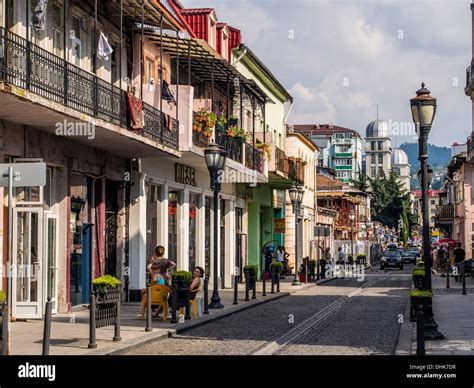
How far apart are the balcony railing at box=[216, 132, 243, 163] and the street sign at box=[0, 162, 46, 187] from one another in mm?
19434

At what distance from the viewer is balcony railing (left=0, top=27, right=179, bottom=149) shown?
17.1m

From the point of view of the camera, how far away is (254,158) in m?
37.6

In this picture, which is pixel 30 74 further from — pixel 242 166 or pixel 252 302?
pixel 242 166

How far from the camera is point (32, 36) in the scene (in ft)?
66.5

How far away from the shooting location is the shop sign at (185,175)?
31866 millimetres

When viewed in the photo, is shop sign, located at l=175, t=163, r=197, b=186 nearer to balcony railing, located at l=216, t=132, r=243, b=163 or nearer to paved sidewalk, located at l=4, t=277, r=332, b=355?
balcony railing, located at l=216, t=132, r=243, b=163

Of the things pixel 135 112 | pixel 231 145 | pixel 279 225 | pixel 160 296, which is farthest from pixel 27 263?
pixel 279 225

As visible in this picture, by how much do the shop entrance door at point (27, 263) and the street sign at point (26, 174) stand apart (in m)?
7.84

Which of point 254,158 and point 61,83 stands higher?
point 254,158

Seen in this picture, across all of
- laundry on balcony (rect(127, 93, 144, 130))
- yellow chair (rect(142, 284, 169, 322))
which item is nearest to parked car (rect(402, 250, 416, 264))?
laundry on balcony (rect(127, 93, 144, 130))

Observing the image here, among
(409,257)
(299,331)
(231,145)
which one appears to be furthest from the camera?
(409,257)

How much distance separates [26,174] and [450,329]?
9.61 meters

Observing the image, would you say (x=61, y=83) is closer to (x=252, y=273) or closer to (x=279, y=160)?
(x=252, y=273)
